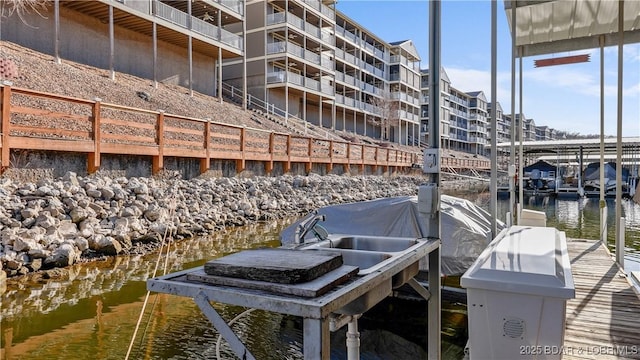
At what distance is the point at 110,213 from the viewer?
855 cm

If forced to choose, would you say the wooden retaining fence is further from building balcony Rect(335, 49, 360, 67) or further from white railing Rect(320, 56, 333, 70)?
building balcony Rect(335, 49, 360, 67)

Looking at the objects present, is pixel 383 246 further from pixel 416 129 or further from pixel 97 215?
pixel 416 129

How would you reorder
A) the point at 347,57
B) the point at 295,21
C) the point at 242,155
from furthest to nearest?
the point at 347,57, the point at 295,21, the point at 242,155

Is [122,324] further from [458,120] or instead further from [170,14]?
[458,120]

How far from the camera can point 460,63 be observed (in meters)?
6.04

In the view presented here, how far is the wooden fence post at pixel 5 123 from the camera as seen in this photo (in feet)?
25.1

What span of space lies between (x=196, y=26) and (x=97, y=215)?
1615 cm

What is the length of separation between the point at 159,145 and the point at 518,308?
1017 cm

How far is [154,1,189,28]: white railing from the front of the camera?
1986 cm

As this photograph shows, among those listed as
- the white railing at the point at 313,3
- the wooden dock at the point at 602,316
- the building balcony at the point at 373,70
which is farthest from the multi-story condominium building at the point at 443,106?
the wooden dock at the point at 602,316

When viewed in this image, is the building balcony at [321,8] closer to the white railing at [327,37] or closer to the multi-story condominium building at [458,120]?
the white railing at [327,37]

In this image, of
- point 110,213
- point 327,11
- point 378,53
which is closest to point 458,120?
point 378,53

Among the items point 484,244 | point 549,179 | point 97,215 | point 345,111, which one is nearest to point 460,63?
point 484,244

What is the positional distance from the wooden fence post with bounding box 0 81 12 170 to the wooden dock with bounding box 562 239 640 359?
29.2ft
